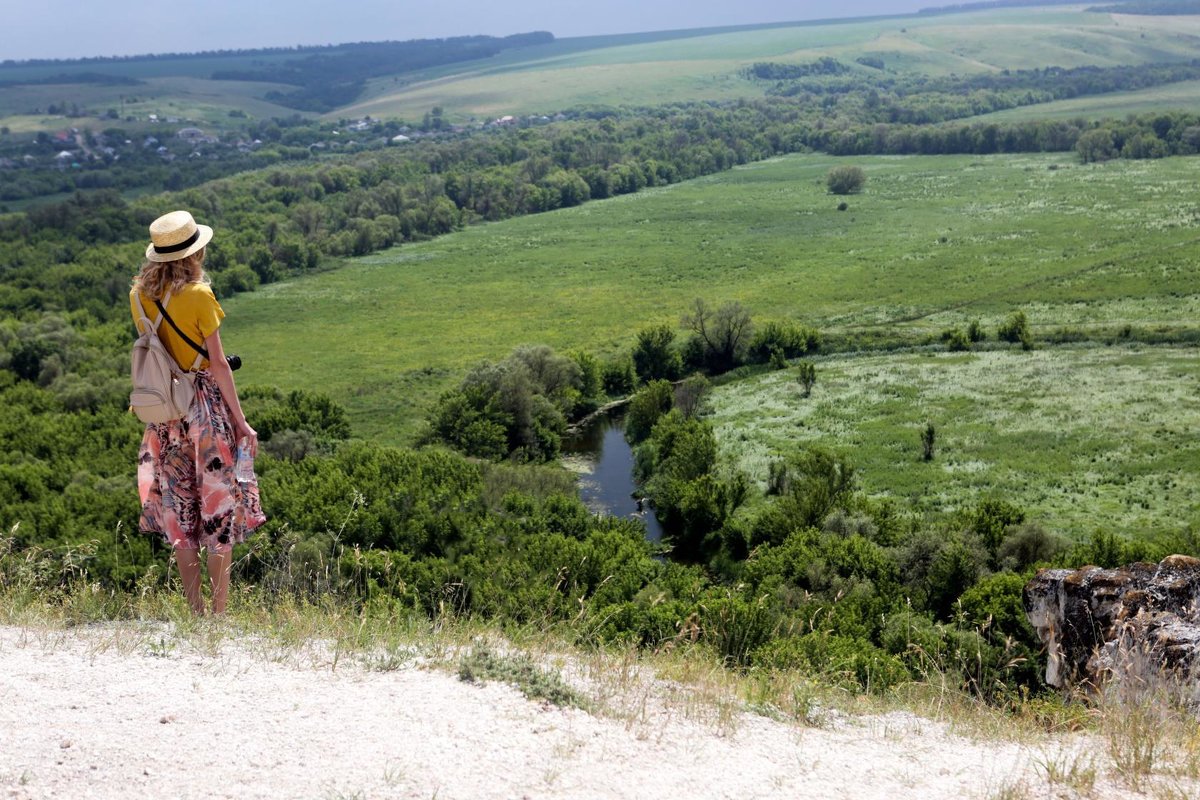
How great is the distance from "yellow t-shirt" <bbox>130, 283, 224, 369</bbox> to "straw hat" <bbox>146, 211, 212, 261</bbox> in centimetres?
29

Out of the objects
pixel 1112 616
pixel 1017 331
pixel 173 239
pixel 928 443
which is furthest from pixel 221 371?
pixel 1017 331

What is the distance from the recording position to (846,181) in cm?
12850

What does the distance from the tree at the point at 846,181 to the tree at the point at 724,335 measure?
2714 inches

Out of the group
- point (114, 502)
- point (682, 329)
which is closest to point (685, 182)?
point (682, 329)

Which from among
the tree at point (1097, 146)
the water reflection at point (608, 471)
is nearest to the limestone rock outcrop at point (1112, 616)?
the water reflection at point (608, 471)

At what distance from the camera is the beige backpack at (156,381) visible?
8.81m

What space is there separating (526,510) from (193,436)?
956 inches

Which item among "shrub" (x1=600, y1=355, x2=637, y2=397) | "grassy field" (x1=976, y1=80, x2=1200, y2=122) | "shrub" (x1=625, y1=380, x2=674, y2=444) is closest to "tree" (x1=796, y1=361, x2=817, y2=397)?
"shrub" (x1=625, y1=380, x2=674, y2=444)

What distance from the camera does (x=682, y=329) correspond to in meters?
70.9

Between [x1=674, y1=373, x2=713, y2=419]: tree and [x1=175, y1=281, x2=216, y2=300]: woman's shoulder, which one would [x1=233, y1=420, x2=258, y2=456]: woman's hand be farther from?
[x1=674, y1=373, x2=713, y2=419]: tree

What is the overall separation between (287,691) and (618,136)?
7094 inches

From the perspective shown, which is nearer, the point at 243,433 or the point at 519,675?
the point at 519,675

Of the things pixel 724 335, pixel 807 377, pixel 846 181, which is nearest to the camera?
pixel 807 377

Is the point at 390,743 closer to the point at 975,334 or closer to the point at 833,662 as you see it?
the point at 833,662
